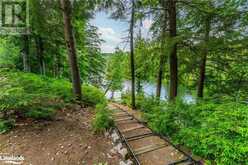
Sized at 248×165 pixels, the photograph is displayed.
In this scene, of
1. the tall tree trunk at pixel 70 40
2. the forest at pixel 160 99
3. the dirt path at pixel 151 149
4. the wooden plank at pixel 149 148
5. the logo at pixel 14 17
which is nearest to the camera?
the forest at pixel 160 99

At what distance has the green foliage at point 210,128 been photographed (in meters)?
4.15

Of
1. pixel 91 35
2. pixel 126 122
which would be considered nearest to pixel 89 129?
pixel 126 122

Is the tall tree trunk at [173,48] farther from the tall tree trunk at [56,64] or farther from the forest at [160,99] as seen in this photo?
the tall tree trunk at [56,64]

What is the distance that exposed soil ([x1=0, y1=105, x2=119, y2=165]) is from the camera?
454 cm

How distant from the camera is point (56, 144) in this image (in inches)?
197

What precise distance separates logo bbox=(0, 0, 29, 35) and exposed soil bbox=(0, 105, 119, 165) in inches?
374

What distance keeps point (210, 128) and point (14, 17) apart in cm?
1358

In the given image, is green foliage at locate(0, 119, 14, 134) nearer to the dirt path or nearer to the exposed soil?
the exposed soil

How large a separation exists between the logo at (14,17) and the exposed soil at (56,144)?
9.50m

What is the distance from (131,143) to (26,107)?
337 centimetres

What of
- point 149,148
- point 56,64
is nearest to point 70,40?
point 149,148

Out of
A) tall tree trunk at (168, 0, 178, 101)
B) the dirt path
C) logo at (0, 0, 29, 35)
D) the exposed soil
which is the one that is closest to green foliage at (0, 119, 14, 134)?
the exposed soil

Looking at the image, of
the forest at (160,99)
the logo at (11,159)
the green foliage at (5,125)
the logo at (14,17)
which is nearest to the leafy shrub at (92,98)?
the forest at (160,99)

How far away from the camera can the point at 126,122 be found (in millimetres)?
7691
